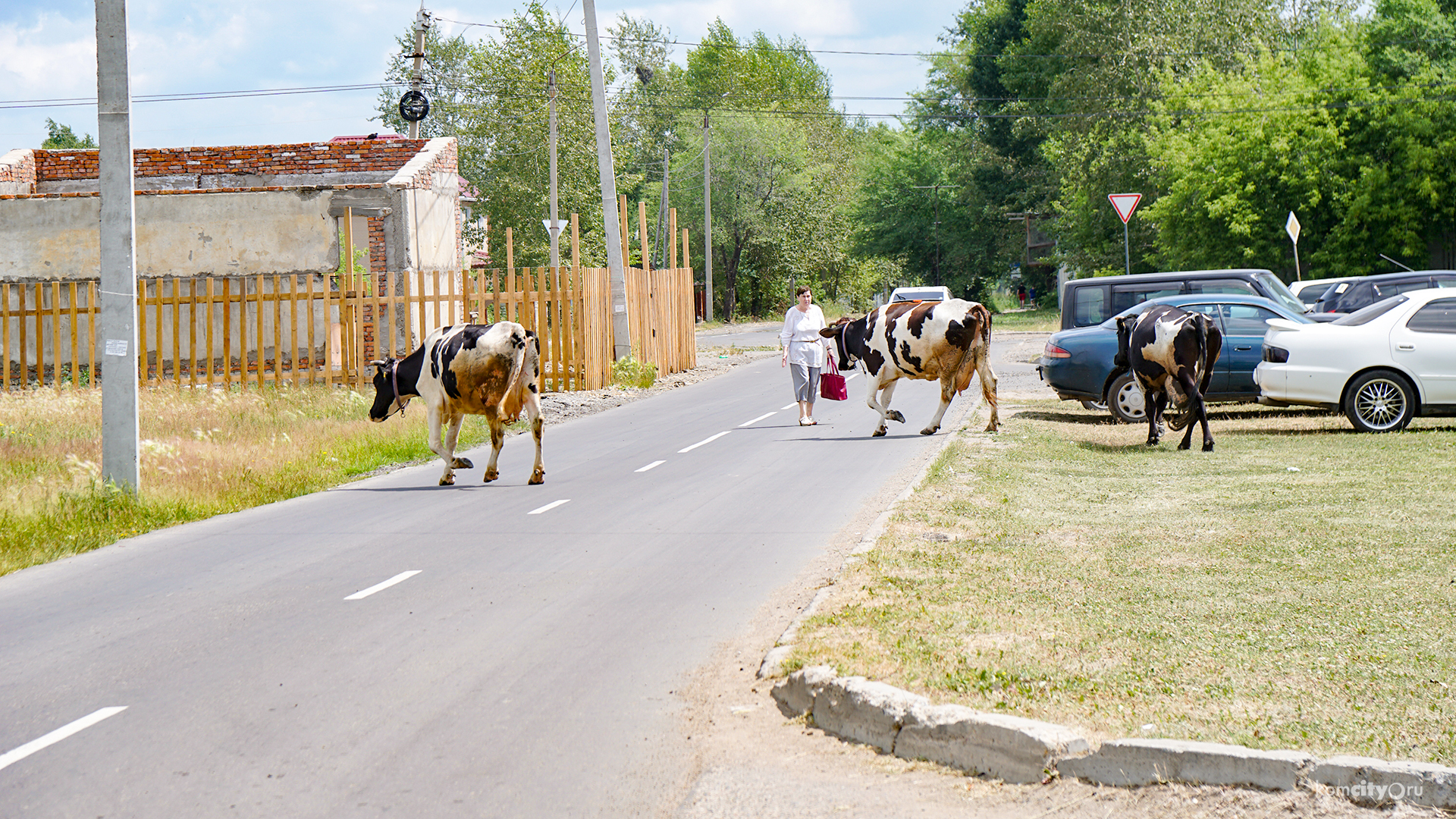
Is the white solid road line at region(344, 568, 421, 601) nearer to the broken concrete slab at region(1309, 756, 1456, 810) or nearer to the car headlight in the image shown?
the broken concrete slab at region(1309, 756, 1456, 810)

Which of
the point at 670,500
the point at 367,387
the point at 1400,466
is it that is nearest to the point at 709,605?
the point at 670,500

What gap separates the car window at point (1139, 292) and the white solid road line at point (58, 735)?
16877mm

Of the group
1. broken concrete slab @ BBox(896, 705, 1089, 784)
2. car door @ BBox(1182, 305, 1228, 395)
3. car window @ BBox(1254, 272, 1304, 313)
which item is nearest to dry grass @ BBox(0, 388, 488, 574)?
broken concrete slab @ BBox(896, 705, 1089, 784)

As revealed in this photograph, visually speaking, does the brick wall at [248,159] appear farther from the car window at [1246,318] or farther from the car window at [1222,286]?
the car window at [1246,318]

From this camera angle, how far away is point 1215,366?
1809cm

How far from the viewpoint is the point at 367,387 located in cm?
2477

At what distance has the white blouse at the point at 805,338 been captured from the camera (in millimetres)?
19047

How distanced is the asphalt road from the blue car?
5.80m

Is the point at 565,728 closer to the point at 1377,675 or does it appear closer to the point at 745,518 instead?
the point at 1377,675

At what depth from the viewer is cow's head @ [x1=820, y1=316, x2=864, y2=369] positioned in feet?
60.1

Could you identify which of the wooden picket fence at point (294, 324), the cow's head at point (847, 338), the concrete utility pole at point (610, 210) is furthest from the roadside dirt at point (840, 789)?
the concrete utility pole at point (610, 210)

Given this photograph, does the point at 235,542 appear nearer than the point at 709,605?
No

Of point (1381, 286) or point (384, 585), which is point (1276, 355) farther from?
point (384, 585)

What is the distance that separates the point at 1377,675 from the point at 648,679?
319cm
